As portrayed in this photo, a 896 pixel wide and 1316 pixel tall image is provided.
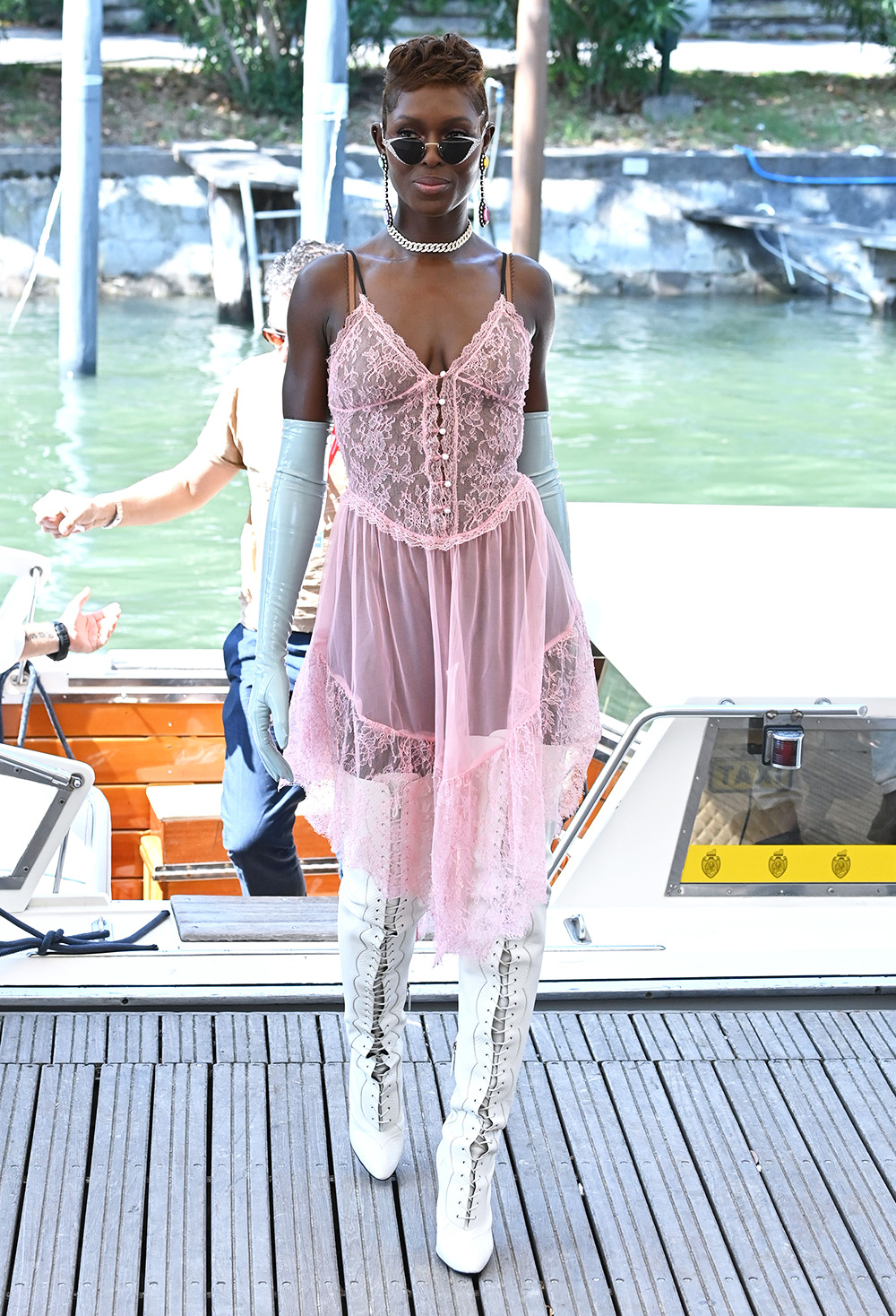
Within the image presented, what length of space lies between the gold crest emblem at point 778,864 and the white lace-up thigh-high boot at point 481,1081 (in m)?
0.92

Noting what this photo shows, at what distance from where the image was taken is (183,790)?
4.19 metres

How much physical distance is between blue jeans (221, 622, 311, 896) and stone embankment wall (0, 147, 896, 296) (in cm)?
1382

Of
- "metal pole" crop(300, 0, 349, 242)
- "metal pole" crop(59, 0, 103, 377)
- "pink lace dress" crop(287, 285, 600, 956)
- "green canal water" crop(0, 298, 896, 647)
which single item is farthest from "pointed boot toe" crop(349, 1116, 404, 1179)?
"metal pole" crop(59, 0, 103, 377)

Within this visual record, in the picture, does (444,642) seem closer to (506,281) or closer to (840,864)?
(506,281)

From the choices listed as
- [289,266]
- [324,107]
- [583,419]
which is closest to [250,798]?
[289,266]

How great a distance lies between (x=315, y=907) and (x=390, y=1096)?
2.66 feet

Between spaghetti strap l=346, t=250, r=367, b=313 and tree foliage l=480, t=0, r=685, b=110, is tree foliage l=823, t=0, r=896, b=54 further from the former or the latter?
spaghetti strap l=346, t=250, r=367, b=313

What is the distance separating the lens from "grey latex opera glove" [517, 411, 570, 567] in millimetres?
2074

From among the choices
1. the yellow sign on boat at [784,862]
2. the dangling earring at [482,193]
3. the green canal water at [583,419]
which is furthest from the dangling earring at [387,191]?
the green canal water at [583,419]

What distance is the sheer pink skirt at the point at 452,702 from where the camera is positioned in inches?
78.2

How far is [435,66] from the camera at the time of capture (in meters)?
1.87

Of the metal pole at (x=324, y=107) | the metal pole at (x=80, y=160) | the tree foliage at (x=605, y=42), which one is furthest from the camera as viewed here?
the tree foliage at (x=605, y=42)

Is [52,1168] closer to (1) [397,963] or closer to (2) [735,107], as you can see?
(1) [397,963]

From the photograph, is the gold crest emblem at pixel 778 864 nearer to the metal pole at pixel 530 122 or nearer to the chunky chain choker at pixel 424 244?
the chunky chain choker at pixel 424 244
